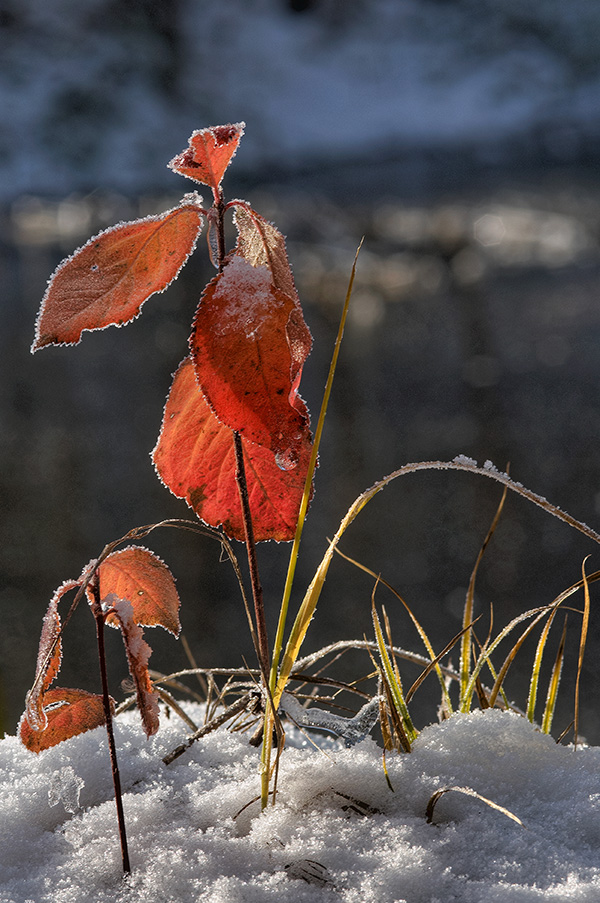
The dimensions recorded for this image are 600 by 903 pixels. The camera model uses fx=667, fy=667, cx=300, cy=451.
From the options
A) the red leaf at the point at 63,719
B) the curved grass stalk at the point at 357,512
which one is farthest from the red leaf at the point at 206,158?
the red leaf at the point at 63,719

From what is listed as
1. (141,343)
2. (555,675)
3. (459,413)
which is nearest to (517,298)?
(459,413)

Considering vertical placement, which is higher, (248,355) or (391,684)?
(248,355)

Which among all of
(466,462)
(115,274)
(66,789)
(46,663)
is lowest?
(66,789)

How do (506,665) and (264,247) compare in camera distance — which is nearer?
(264,247)

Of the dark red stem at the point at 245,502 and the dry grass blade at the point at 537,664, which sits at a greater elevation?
the dark red stem at the point at 245,502

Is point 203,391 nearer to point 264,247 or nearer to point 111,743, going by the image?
point 264,247

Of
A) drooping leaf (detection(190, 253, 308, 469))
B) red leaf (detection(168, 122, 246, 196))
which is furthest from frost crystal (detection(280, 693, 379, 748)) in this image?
red leaf (detection(168, 122, 246, 196))

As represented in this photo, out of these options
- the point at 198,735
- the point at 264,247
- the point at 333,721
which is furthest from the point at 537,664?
the point at 264,247

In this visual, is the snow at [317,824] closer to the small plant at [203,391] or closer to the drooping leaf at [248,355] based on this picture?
the small plant at [203,391]
